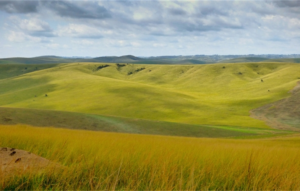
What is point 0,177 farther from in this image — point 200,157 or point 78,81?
point 78,81

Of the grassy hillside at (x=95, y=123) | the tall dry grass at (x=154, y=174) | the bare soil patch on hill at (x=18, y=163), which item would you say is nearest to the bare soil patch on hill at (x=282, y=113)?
the grassy hillside at (x=95, y=123)

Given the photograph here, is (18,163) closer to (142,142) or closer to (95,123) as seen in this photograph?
(142,142)

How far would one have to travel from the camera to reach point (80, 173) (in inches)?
219

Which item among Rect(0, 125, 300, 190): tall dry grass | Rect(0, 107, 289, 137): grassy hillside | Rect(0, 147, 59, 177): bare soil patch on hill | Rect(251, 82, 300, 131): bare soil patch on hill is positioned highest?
Rect(0, 147, 59, 177): bare soil patch on hill

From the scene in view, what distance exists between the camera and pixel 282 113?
307ft

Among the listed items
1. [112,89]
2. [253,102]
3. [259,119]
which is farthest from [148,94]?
[259,119]

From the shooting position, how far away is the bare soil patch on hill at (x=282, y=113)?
79.6m

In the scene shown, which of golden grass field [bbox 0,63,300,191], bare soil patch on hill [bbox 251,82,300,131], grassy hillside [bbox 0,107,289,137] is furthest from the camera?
bare soil patch on hill [bbox 251,82,300,131]

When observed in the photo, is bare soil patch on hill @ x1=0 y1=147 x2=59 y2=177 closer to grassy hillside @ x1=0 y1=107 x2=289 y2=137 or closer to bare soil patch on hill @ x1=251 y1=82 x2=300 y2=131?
grassy hillside @ x1=0 y1=107 x2=289 y2=137

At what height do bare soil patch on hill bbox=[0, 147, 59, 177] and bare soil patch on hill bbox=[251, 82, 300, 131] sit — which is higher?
bare soil patch on hill bbox=[0, 147, 59, 177]

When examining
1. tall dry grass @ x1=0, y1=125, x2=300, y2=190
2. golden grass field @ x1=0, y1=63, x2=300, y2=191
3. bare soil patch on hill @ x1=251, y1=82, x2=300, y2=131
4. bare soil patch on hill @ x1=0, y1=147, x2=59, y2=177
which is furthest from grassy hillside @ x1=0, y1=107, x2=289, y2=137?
bare soil patch on hill @ x1=251, y1=82, x2=300, y2=131

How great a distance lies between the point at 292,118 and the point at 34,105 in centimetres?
10029

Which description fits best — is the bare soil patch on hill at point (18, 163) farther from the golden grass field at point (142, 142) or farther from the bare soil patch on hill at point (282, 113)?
the bare soil patch on hill at point (282, 113)

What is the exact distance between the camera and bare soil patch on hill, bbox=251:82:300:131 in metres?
79.6
